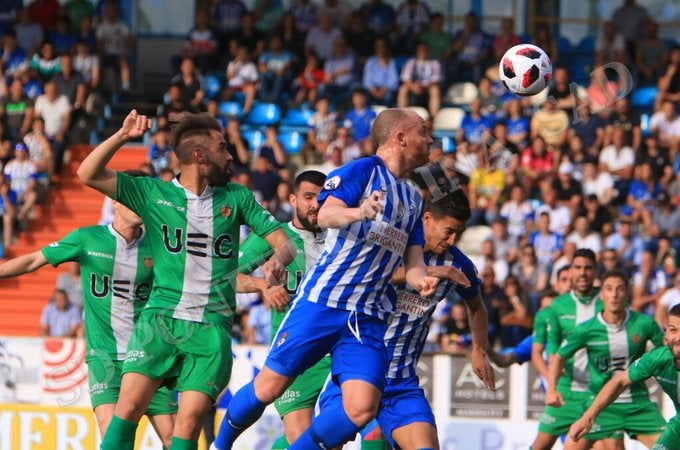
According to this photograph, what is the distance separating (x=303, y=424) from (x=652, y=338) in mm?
3270

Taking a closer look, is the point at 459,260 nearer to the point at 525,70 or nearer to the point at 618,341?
the point at 525,70

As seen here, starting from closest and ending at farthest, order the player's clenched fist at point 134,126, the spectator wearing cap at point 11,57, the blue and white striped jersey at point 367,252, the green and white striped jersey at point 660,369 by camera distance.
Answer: the blue and white striped jersey at point 367,252, the player's clenched fist at point 134,126, the green and white striped jersey at point 660,369, the spectator wearing cap at point 11,57

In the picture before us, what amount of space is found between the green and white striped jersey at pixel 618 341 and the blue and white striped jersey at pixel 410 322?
262 centimetres

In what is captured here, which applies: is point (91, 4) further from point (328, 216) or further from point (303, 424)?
point (328, 216)

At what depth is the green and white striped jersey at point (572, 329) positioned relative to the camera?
38.2 ft

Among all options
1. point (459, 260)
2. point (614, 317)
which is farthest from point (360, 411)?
point (614, 317)

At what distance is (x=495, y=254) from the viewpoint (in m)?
17.4

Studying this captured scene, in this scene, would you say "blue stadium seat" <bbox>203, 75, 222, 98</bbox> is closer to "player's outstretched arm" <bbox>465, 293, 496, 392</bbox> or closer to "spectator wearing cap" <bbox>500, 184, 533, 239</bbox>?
"spectator wearing cap" <bbox>500, 184, 533, 239</bbox>

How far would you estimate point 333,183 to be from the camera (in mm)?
7738

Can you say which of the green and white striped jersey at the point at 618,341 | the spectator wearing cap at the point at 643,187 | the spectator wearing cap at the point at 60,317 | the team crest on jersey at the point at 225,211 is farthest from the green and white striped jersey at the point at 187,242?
the spectator wearing cap at the point at 643,187

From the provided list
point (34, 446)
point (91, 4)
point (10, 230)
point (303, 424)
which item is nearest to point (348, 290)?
point (303, 424)

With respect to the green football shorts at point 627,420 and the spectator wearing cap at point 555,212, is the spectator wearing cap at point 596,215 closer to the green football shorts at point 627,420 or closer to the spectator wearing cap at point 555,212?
the spectator wearing cap at point 555,212

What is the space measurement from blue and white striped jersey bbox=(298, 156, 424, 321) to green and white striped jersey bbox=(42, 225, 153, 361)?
7.15 ft

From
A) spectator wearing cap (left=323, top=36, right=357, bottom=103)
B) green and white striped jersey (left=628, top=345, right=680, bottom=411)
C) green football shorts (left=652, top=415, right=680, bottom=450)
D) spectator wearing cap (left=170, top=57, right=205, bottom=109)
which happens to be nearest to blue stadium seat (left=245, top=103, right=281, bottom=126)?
spectator wearing cap (left=323, top=36, right=357, bottom=103)
